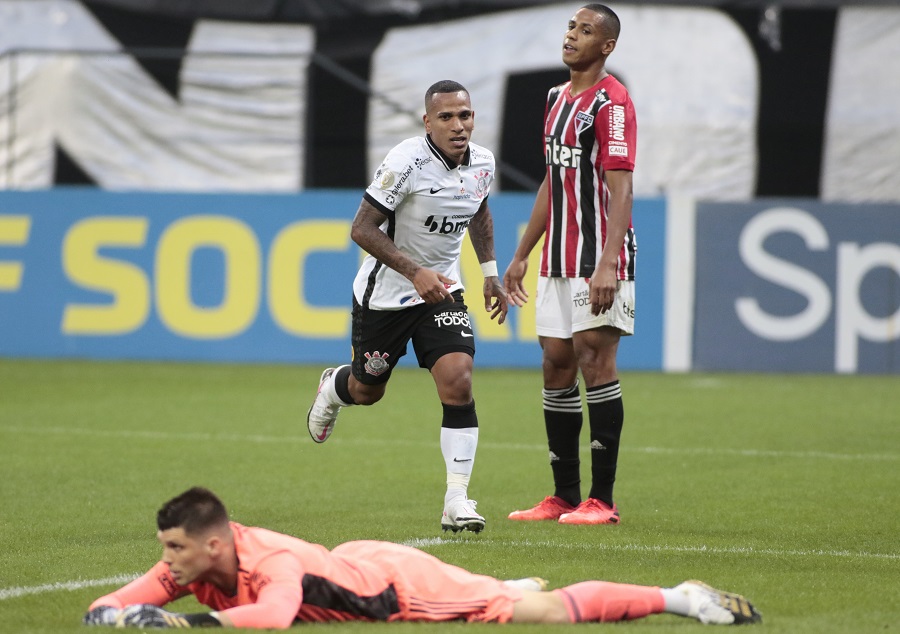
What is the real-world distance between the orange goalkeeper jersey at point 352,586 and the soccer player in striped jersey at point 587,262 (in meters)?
2.39

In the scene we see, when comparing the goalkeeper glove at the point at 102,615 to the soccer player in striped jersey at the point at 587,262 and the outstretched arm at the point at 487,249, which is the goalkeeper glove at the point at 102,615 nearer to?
the soccer player in striped jersey at the point at 587,262

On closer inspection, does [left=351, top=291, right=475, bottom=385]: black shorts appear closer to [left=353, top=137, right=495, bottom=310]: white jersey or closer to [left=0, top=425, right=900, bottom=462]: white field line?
[left=353, top=137, right=495, bottom=310]: white jersey

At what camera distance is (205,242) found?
15.6m

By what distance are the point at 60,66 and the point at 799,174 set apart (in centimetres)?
964

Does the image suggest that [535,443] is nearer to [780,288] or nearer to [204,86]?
[780,288]

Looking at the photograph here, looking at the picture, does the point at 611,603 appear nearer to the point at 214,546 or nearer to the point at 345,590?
the point at 345,590

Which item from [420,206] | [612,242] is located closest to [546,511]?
[612,242]

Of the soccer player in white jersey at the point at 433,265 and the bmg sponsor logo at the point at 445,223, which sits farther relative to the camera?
the bmg sponsor logo at the point at 445,223

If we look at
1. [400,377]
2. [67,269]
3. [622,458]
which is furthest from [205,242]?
[622,458]

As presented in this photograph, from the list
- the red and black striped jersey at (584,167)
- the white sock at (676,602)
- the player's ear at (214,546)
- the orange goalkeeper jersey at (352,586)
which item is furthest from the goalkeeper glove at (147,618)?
the red and black striped jersey at (584,167)

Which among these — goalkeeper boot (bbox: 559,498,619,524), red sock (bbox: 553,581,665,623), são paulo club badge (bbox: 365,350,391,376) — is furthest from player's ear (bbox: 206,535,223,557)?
→ goalkeeper boot (bbox: 559,498,619,524)

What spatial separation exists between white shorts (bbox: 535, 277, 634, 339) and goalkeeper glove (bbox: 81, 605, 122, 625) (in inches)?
123

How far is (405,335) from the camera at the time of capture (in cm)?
675

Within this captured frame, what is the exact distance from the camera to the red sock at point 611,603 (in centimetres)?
437
